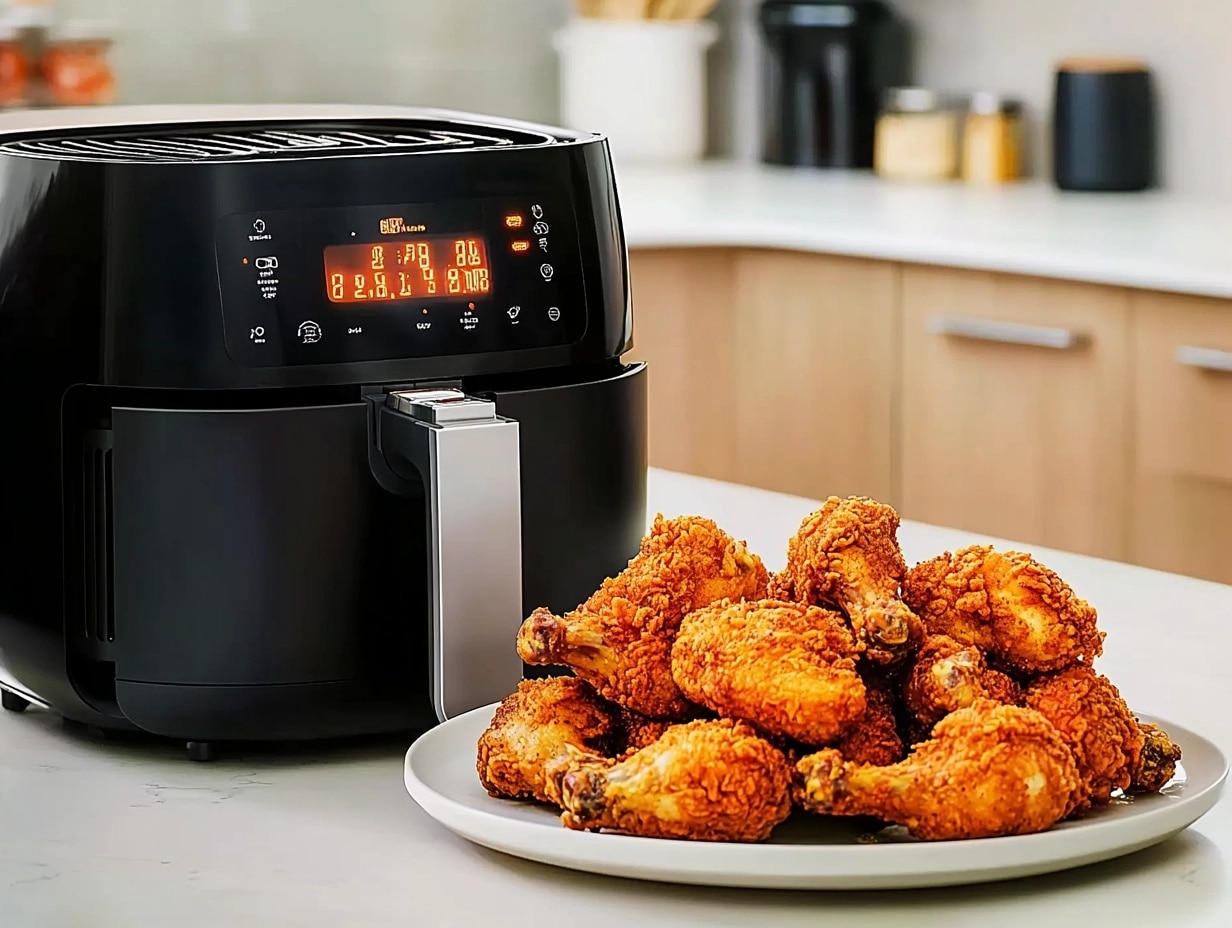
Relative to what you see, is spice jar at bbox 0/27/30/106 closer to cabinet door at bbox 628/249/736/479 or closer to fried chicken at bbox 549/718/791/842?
cabinet door at bbox 628/249/736/479

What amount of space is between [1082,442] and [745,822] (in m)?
1.81

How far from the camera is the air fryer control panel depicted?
823mm

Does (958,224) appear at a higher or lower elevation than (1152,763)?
higher

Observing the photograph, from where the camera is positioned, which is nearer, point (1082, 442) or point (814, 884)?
point (814, 884)

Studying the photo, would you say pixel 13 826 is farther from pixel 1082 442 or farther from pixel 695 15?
pixel 695 15

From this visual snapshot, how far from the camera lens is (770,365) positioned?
8.95 ft

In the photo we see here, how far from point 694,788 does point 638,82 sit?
2.84 metres

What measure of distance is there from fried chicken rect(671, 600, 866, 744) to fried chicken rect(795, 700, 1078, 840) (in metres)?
0.02

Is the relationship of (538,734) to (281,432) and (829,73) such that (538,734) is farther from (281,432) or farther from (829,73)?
(829,73)

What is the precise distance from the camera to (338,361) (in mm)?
829

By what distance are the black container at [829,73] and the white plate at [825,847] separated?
2550 mm

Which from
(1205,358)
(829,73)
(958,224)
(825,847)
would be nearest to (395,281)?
(825,847)

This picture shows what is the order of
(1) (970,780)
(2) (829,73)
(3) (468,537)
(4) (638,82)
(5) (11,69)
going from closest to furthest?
(1) (970,780) → (3) (468,537) → (5) (11,69) → (2) (829,73) → (4) (638,82)

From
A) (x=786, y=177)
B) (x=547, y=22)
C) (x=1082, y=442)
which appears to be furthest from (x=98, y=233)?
(x=547, y=22)
